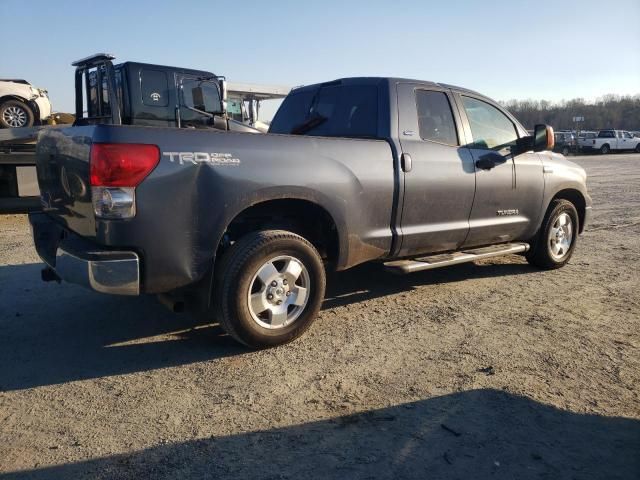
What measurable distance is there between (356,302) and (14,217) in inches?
303

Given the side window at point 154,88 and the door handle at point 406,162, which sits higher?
the side window at point 154,88

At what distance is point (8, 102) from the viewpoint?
40.8 ft

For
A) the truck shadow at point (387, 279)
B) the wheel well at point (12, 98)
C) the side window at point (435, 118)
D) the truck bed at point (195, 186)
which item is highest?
the wheel well at point (12, 98)

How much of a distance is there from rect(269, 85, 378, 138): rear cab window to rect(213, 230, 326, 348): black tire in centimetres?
134

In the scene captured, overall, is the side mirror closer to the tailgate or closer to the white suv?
the tailgate

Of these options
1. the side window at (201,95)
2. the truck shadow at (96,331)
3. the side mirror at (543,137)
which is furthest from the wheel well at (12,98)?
Result: the side mirror at (543,137)

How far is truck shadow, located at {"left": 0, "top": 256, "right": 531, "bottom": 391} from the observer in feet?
11.9

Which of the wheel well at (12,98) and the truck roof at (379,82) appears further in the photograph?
the wheel well at (12,98)

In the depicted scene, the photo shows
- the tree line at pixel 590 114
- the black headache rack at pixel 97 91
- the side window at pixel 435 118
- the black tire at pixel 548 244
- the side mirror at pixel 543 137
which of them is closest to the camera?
the side window at pixel 435 118

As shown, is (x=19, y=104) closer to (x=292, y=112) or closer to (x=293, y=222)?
(x=292, y=112)

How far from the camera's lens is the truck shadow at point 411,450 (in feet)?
8.20

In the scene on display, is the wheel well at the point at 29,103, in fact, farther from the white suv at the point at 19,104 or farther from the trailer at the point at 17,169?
the trailer at the point at 17,169

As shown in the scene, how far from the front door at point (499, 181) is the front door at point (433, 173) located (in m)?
0.18

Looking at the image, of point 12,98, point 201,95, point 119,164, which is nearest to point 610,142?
point 201,95
